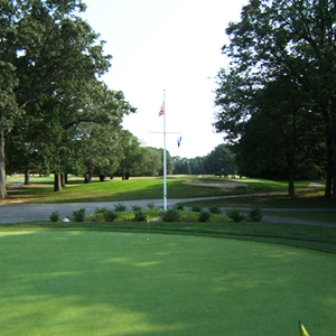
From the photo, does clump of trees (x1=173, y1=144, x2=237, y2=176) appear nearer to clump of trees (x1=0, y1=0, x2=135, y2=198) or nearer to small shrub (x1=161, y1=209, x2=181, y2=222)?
clump of trees (x1=0, y1=0, x2=135, y2=198)

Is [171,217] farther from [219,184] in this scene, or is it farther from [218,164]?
[218,164]

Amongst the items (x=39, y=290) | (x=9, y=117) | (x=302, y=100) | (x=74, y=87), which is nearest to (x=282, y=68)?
(x=302, y=100)

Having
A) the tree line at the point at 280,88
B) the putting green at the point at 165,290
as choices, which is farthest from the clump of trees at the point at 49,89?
the putting green at the point at 165,290

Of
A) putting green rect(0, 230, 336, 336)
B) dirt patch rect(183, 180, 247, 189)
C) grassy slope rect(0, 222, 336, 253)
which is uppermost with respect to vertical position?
dirt patch rect(183, 180, 247, 189)

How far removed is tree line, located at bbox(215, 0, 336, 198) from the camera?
2473 cm

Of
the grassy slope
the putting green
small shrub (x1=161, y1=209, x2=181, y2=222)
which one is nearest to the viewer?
the putting green

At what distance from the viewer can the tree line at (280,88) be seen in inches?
974

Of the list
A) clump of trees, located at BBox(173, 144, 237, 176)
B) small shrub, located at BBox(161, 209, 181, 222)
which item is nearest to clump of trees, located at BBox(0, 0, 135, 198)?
small shrub, located at BBox(161, 209, 181, 222)

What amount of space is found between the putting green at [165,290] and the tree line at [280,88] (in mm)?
17577

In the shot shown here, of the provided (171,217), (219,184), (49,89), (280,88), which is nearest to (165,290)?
(171,217)

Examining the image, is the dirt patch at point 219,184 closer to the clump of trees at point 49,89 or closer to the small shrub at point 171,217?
the clump of trees at point 49,89

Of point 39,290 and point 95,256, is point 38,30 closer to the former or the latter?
point 95,256

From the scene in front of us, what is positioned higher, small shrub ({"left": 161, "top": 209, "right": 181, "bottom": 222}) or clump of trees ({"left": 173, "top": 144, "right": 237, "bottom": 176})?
A: clump of trees ({"left": 173, "top": 144, "right": 237, "bottom": 176})

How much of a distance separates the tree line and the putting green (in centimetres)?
1758
